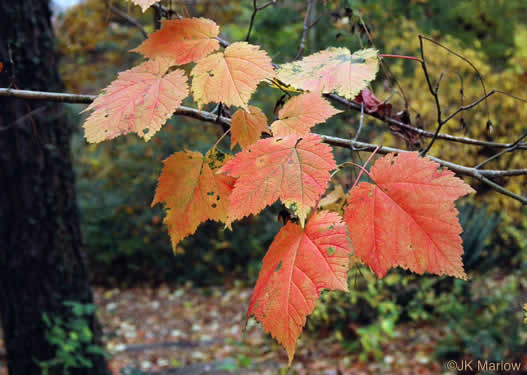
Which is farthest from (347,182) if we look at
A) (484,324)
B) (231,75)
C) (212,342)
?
(231,75)

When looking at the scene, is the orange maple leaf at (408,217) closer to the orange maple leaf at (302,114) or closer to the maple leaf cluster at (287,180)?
the maple leaf cluster at (287,180)

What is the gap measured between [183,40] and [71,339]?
2.44 m

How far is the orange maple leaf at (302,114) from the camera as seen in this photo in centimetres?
69

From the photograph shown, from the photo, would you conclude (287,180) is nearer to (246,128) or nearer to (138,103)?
(246,128)

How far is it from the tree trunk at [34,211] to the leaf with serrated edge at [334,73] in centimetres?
215

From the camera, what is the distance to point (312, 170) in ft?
1.94

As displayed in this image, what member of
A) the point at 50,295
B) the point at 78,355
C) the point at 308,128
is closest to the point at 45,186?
the point at 50,295

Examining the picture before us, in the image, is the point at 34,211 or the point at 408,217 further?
the point at 34,211

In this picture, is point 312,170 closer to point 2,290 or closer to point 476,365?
point 2,290

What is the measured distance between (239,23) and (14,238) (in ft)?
24.1

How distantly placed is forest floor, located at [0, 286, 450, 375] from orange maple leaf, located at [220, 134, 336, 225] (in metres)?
2.57

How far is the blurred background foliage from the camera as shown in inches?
149

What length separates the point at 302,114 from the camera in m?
0.71

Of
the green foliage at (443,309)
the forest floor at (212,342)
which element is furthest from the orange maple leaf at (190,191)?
the green foliage at (443,309)
